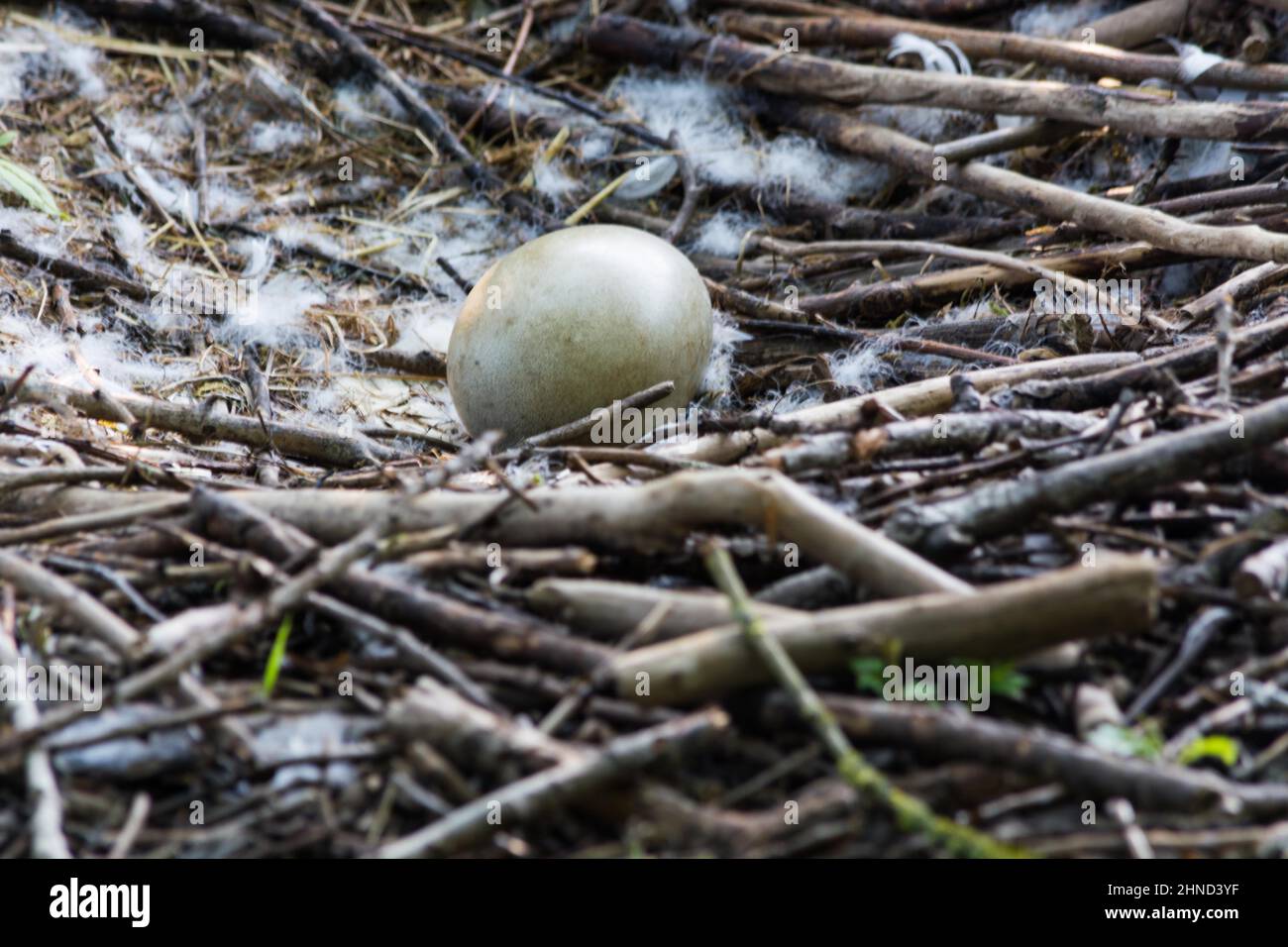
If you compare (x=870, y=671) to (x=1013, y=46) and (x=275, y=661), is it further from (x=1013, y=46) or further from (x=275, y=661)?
(x=1013, y=46)

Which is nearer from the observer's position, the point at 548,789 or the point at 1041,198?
the point at 548,789

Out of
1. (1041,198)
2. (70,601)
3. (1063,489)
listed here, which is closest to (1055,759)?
(1063,489)

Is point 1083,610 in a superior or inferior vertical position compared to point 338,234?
inferior

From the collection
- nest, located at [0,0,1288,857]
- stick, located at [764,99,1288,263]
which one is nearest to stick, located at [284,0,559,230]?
nest, located at [0,0,1288,857]

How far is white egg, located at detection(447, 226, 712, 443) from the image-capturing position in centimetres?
298

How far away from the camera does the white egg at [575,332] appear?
298 cm

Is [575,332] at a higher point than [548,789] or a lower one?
higher

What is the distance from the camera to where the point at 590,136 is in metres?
4.50

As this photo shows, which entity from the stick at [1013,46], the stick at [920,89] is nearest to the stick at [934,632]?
the stick at [920,89]

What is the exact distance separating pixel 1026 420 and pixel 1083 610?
704mm

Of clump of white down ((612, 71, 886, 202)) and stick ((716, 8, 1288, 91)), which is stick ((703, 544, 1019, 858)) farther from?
clump of white down ((612, 71, 886, 202))

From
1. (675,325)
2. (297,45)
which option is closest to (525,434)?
(675,325)

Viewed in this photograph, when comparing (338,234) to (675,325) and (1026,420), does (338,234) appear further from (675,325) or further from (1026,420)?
(1026,420)

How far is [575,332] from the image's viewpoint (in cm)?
297
